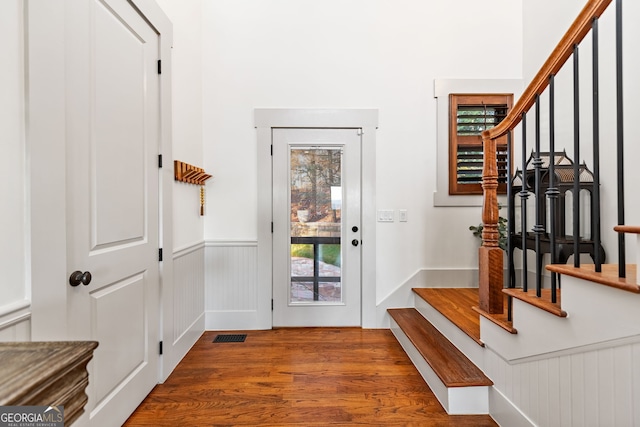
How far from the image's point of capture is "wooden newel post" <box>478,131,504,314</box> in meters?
1.75

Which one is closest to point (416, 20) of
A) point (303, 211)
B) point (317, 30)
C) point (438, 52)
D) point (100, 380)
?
point (438, 52)

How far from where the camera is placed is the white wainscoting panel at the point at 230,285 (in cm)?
303

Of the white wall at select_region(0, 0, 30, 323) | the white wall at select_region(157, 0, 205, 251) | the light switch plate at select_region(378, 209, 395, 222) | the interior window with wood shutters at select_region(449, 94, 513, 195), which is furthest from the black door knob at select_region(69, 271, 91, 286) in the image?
the interior window with wood shutters at select_region(449, 94, 513, 195)

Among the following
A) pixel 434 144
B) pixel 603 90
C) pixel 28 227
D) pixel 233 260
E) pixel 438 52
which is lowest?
pixel 233 260

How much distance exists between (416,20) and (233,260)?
2.97 meters

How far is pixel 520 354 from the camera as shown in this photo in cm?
154

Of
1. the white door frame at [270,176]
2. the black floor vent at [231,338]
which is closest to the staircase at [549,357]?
the white door frame at [270,176]

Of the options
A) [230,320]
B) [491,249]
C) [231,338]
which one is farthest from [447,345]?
[230,320]

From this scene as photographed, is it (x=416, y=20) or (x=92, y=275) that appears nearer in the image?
(x=92, y=275)

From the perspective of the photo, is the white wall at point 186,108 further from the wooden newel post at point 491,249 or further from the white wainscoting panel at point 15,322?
the wooden newel post at point 491,249

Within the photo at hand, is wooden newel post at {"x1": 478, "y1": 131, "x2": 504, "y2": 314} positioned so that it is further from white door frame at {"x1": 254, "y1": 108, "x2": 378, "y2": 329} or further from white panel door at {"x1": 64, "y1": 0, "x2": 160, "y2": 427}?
white panel door at {"x1": 64, "y1": 0, "x2": 160, "y2": 427}

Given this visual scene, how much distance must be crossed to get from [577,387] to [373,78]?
277 centimetres

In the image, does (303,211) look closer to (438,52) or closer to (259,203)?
(259,203)

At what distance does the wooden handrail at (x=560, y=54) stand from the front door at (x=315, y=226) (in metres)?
1.57
